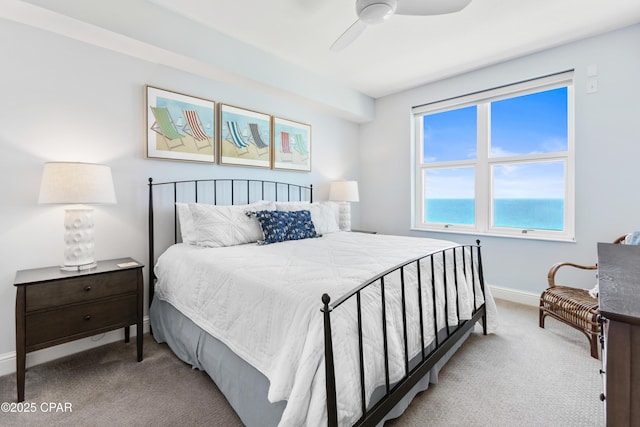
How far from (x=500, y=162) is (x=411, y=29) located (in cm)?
181

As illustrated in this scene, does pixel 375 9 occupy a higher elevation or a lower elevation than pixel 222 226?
higher

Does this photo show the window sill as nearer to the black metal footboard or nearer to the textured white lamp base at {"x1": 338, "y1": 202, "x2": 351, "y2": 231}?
the textured white lamp base at {"x1": 338, "y1": 202, "x2": 351, "y2": 231}

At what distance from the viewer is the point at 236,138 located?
10.0 ft

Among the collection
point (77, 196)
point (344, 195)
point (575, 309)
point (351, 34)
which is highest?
point (351, 34)

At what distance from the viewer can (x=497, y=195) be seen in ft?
11.2

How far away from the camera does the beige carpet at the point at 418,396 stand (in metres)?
1.51

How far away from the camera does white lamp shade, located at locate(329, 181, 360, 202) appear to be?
3869 mm

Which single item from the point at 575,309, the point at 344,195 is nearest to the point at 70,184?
the point at 344,195

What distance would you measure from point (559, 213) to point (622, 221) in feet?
1.56

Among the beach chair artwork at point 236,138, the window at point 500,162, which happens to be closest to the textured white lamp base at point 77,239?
the beach chair artwork at point 236,138

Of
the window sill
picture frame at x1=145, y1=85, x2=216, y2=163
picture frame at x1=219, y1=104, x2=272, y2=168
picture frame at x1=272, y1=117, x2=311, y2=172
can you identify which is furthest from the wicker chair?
picture frame at x1=145, y1=85, x2=216, y2=163

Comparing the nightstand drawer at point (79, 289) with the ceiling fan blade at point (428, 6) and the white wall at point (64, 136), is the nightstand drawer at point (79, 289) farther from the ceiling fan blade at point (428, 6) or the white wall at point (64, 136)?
the ceiling fan blade at point (428, 6)

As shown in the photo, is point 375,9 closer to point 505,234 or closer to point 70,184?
point 70,184

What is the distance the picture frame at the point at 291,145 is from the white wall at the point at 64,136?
878 millimetres
